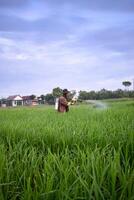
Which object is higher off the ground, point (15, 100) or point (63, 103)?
point (15, 100)

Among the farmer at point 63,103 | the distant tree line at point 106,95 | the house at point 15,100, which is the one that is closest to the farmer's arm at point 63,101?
the farmer at point 63,103

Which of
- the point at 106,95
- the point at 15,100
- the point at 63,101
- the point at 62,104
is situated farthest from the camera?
the point at 15,100

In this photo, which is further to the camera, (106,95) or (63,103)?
(106,95)

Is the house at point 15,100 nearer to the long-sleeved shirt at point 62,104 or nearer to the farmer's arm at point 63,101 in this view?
the long-sleeved shirt at point 62,104

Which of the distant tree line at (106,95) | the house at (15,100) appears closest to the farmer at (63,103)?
the distant tree line at (106,95)

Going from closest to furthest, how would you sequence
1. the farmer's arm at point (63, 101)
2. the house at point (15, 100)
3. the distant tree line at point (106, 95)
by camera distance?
1. the farmer's arm at point (63, 101)
2. the distant tree line at point (106, 95)
3. the house at point (15, 100)

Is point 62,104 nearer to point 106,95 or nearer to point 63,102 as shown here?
point 63,102

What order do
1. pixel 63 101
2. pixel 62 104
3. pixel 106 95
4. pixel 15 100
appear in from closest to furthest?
1. pixel 63 101
2. pixel 62 104
3. pixel 106 95
4. pixel 15 100

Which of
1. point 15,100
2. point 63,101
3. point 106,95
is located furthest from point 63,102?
point 15,100

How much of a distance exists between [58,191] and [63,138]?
1584 millimetres

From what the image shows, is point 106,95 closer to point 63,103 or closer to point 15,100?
point 15,100

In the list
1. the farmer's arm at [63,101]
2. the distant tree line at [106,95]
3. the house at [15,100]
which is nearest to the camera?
the farmer's arm at [63,101]

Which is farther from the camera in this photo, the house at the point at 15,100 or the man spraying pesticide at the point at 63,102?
the house at the point at 15,100

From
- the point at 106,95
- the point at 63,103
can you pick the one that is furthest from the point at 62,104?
the point at 106,95
